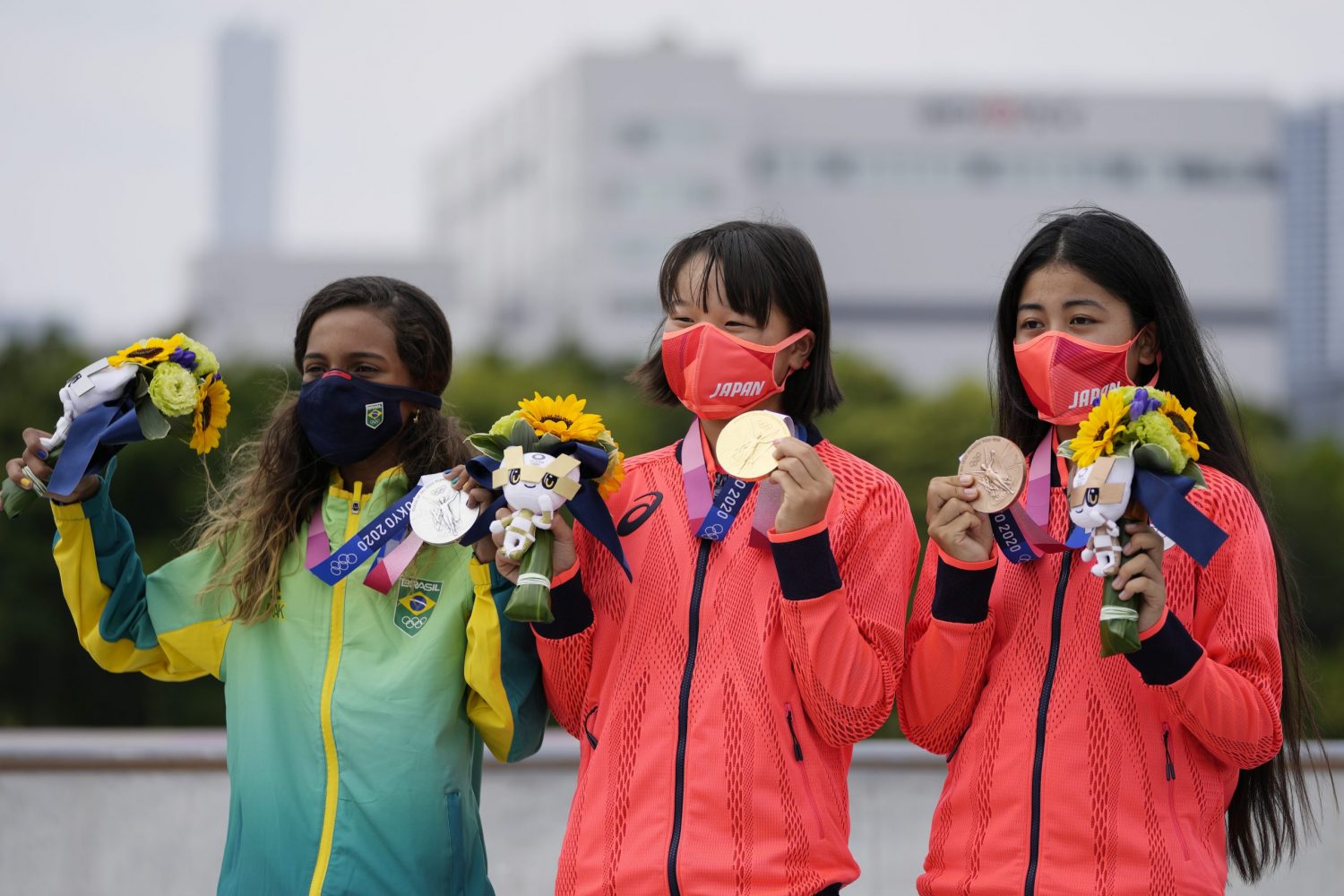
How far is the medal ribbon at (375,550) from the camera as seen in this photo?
3.94m

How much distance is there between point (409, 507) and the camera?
13.0 ft

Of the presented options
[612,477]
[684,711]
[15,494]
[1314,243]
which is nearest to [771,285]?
[612,477]

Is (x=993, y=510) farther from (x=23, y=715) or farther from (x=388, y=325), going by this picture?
(x=23, y=715)

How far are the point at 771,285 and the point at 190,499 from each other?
1642cm

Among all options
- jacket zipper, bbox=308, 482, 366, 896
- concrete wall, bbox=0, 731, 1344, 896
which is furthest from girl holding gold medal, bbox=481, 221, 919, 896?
concrete wall, bbox=0, 731, 1344, 896

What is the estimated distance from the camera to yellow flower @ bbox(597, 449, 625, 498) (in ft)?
12.1

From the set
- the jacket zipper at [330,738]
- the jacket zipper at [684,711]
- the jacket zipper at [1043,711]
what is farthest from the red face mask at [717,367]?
the jacket zipper at [330,738]

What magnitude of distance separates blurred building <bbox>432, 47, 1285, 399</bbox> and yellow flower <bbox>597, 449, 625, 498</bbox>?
78.8m

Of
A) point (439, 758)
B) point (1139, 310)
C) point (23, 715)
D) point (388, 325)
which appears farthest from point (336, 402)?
point (23, 715)

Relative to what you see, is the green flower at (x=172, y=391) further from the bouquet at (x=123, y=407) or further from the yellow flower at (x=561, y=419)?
the yellow flower at (x=561, y=419)

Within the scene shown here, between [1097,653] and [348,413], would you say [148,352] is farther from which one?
[1097,653]

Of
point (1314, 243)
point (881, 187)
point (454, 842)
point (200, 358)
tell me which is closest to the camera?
point (454, 842)

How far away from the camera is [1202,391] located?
3799 millimetres

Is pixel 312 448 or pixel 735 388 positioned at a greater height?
pixel 735 388
